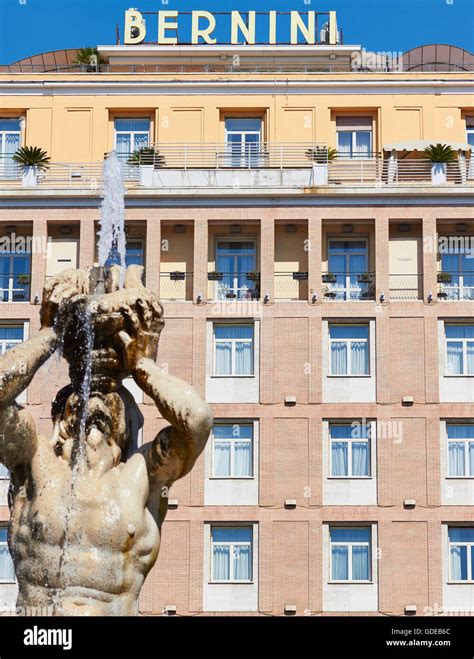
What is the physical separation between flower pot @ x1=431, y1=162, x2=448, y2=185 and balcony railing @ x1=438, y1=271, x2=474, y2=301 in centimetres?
311

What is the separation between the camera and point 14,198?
56906 mm

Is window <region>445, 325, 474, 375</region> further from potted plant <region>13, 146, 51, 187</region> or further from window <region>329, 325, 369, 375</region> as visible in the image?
potted plant <region>13, 146, 51, 187</region>

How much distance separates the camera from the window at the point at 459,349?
54.8 m

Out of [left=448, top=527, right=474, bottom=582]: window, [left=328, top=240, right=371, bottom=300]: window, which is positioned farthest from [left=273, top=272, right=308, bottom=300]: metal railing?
[left=448, top=527, right=474, bottom=582]: window

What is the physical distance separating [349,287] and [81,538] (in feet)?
148

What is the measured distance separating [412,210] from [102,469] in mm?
45044

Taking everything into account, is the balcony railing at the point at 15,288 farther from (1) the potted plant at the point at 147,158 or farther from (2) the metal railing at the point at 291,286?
(2) the metal railing at the point at 291,286

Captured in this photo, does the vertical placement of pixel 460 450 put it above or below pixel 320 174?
below

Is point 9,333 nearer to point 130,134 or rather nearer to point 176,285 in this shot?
point 176,285

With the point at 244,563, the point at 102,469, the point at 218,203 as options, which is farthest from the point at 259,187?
the point at 102,469

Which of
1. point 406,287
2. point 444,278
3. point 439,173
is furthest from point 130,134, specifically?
point 444,278

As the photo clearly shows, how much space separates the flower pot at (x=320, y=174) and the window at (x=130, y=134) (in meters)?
6.87

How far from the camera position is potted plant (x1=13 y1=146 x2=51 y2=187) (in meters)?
57.6

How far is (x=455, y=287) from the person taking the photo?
5612 centimetres
